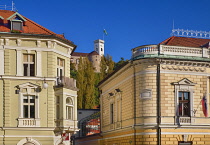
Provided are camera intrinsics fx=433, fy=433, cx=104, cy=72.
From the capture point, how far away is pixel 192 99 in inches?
1314

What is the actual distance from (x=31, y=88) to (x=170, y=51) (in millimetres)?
11003

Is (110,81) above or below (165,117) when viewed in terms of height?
above

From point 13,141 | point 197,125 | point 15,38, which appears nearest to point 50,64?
point 15,38

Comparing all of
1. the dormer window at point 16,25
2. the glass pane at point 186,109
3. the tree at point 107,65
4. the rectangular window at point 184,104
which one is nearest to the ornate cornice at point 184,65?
the rectangular window at point 184,104

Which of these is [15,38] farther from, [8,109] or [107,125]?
[107,125]

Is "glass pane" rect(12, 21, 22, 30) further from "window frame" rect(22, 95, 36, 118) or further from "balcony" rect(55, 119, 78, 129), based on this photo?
"balcony" rect(55, 119, 78, 129)

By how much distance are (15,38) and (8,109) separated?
5302 mm

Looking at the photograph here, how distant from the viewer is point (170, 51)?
33.6 meters

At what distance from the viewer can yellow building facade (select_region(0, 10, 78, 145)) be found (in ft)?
104

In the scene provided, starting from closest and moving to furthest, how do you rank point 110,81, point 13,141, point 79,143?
point 13,141 < point 110,81 < point 79,143

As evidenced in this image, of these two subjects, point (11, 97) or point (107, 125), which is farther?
point (107, 125)

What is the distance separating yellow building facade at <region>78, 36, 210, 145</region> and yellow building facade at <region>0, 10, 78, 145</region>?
17.1 ft

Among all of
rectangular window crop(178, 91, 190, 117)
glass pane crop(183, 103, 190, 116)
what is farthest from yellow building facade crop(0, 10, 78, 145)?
glass pane crop(183, 103, 190, 116)

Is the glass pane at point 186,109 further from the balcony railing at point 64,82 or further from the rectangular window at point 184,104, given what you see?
the balcony railing at point 64,82
